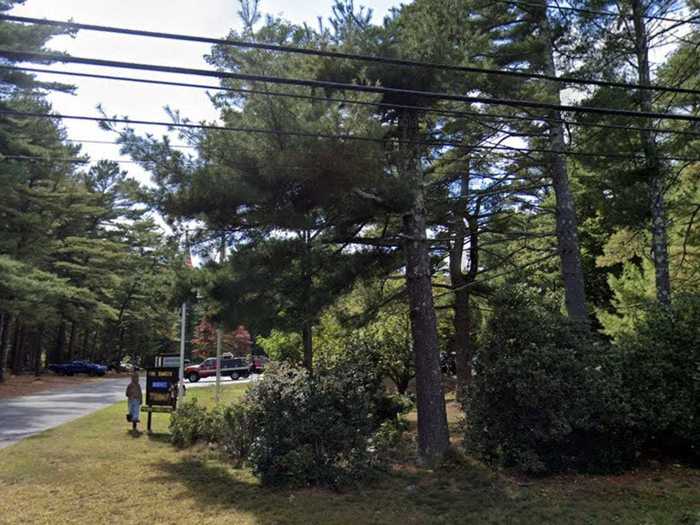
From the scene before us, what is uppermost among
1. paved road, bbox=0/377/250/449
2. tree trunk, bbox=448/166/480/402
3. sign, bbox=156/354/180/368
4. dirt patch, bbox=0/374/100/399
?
tree trunk, bbox=448/166/480/402

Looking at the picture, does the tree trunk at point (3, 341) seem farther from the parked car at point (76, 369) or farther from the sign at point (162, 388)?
the sign at point (162, 388)

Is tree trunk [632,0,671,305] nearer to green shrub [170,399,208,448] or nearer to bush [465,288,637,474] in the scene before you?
bush [465,288,637,474]

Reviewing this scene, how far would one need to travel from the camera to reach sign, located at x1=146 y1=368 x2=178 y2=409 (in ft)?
46.5

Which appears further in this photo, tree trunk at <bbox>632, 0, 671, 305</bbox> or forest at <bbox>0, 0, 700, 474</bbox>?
tree trunk at <bbox>632, 0, 671, 305</bbox>

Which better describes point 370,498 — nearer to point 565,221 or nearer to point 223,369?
point 565,221

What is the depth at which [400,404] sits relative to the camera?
45.8ft

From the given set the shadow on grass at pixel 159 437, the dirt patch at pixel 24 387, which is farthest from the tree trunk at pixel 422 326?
the dirt patch at pixel 24 387

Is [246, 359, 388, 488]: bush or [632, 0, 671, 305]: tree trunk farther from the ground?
[632, 0, 671, 305]: tree trunk

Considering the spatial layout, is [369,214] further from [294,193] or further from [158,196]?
[158,196]

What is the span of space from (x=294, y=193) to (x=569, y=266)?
20.5ft

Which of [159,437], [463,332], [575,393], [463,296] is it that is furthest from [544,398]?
[159,437]

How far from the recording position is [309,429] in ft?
26.3

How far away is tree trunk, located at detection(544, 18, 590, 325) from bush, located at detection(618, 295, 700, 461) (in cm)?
243

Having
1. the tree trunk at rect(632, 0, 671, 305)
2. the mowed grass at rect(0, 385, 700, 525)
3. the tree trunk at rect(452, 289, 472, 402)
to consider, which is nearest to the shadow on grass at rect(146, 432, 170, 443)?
the mowed grass at rect(0, 385, 700, 525)
